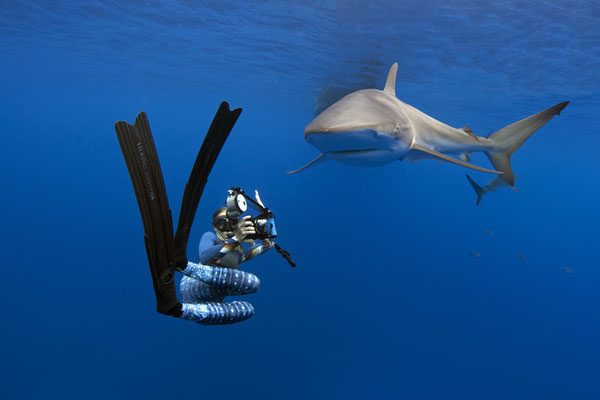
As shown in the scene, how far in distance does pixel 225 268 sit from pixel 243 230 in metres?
0.37

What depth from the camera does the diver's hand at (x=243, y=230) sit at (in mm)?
2635

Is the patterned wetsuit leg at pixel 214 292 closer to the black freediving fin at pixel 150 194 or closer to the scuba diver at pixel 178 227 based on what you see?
the scuba diver at pixel 178 227

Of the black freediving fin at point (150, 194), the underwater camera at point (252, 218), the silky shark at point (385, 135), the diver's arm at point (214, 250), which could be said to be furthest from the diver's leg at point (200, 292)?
the silky shark at point (385, 135)

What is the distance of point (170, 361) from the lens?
13023mm

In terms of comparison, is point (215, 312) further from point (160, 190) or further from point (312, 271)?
point (312, 271)

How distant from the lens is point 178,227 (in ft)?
5.43

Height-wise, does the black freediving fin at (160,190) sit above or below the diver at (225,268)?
above

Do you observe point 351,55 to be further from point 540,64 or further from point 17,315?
point 17,315

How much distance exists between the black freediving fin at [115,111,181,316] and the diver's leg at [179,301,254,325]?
1.24 ft

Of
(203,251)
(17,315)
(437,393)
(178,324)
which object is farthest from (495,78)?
(17,315)

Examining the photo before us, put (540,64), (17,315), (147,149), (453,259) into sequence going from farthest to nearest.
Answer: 1. (453,259)
2. (17,315)
3. (540,64)
4. (147,149)

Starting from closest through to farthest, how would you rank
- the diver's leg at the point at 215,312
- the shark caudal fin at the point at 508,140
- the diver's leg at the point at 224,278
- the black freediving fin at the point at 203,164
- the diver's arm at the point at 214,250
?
the black freediving fin at the point at 203,164 → the diver's leg at the point at 215,312 → the diver's leg at the point at 224,278 → the diver's arm at the point at 214,250 → the shark caudal fin at the point at 508,140

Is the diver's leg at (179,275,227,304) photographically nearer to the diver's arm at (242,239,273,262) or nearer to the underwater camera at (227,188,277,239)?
the diver's arm at (242,239,273,262)

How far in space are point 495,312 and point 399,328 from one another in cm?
959
